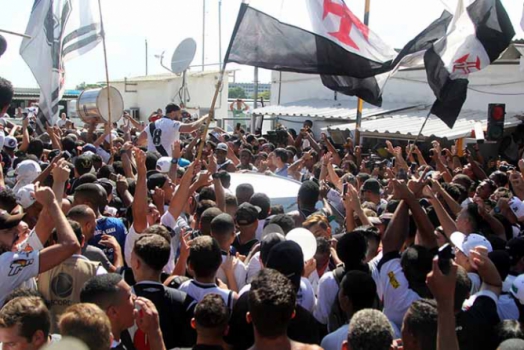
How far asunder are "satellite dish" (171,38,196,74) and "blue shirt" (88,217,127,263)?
1865cm

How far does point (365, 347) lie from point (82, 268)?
1.96 m

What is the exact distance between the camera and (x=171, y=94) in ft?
104

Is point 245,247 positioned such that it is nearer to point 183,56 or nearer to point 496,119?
point 496,119

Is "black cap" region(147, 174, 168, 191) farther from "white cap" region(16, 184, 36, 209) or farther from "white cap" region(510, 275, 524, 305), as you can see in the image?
"white cap" region(510, 275, 524, 305)

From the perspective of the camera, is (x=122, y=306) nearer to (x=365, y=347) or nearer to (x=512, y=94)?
(x=365, y=347)

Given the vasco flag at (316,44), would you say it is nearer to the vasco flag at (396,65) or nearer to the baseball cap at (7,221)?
the vasco flag at (396,65)

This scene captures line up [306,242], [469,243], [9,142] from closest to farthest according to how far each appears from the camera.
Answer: [306,242] < [469,243] < [9,142]

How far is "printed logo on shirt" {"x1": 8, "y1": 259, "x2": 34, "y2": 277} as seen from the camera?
349 cm

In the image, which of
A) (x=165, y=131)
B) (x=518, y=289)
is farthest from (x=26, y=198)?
(x=518, y=289)

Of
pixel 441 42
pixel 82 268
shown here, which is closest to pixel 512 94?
pixel 441 42

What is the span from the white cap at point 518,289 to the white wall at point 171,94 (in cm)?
2799

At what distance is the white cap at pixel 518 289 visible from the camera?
3955 millimetres

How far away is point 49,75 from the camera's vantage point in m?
8.52

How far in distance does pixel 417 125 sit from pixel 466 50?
33.9ft
